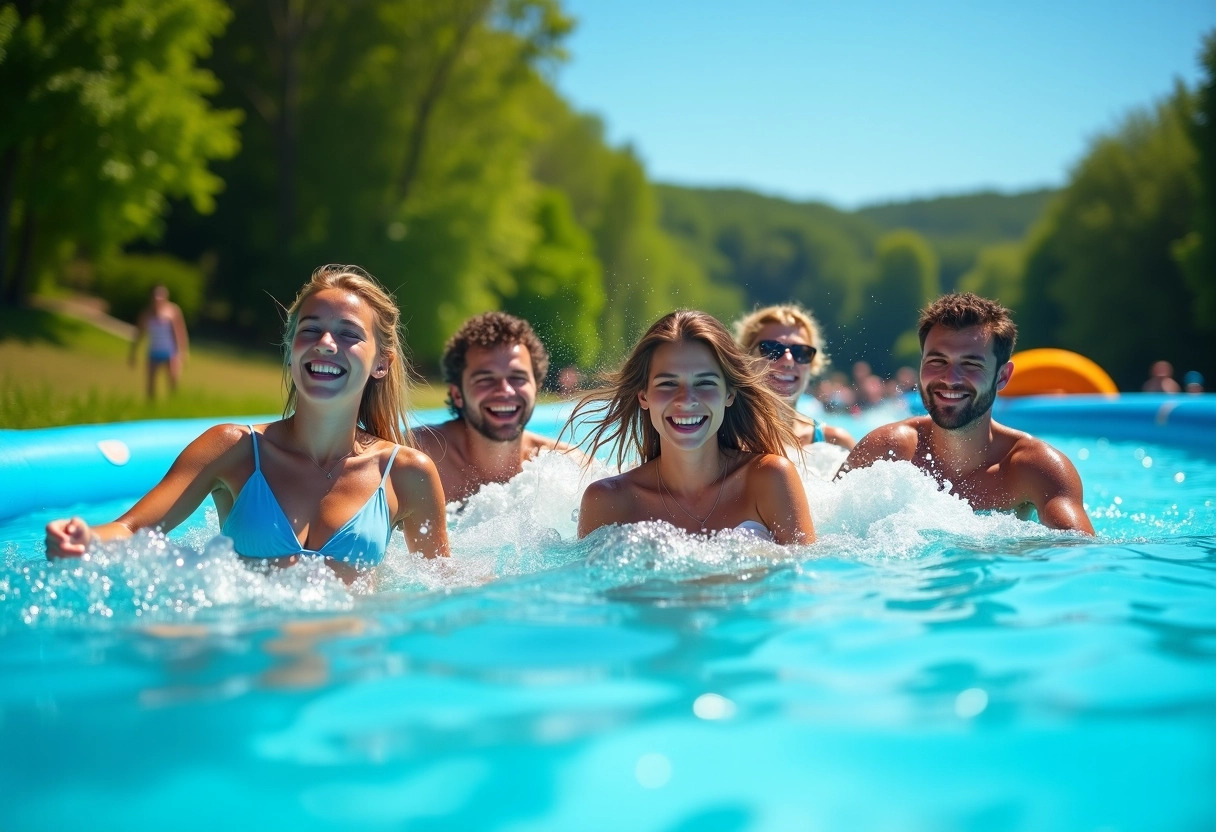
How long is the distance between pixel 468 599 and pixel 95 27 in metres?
15.9

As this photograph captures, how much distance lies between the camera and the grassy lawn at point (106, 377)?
36.2ft

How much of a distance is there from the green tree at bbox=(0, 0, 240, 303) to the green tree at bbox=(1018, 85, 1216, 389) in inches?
917

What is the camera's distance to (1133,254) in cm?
2912

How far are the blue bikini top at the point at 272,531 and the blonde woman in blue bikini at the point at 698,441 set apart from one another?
913 mm

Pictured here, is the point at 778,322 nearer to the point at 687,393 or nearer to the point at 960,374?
the point at 960,374

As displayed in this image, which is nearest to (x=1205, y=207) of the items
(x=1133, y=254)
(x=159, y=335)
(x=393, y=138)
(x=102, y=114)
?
(x=1133, y=254)

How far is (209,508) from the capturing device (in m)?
6.01

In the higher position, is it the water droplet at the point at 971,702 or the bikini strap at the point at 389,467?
the bikini strap at the point at 389,467

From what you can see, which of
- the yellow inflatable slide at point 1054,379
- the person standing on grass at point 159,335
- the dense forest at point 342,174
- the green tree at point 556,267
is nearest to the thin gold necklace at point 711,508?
the yellow inflatable slide at point 1054,379

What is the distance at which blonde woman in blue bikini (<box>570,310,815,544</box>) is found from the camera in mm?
3893

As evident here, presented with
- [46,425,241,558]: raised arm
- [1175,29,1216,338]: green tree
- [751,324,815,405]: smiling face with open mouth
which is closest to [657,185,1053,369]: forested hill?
[1175,29,1216,338]: green tree

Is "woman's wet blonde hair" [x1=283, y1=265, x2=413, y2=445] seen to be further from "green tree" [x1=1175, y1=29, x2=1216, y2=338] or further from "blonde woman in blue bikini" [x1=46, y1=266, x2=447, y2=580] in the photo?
"green tree" [x1=1175, y1=29, x2=1216, y2=338]

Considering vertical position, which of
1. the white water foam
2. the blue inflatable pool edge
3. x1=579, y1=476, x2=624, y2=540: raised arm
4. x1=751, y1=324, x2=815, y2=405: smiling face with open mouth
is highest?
x1=751, y1=324, x2=815, y2=405: smiling face with open mouth

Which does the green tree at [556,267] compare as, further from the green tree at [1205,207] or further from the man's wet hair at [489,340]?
the man's wet hair at [489,340]
